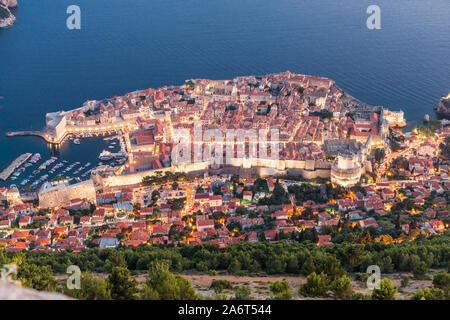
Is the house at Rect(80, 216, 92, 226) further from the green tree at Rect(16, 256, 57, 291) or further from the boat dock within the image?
the green tree at Rect(16, 256, 57, 291)

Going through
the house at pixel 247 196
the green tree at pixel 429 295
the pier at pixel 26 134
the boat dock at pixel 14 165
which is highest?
the pier at pixel 26 134

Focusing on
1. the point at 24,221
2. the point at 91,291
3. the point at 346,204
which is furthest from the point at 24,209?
the point at 346,204

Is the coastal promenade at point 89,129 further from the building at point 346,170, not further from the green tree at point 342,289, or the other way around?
the green tree at point 342,289

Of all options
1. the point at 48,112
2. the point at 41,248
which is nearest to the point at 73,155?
the point at 48,112

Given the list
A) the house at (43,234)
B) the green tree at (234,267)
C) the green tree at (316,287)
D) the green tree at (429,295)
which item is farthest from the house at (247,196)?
the green tree at (429,295)

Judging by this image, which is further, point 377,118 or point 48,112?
point 48,112

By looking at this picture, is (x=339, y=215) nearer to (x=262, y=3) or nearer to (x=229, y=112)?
(x=229, y=112)
